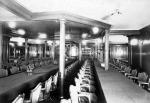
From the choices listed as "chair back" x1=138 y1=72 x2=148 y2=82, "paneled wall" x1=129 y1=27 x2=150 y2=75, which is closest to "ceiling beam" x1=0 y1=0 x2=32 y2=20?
"chair back" x1=138 y1=72 x2=148 y2=82

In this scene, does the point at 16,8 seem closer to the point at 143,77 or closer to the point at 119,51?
the point at 143,77

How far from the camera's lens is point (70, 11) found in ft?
16.4

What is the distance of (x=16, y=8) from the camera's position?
14.2ft

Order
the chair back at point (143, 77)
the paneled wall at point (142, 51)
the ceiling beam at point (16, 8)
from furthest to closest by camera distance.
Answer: the paneled wall at point (142, 51) < the chair back at point (143, 77) < the ceiling beam at point (16, 8)

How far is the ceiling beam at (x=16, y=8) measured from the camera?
385 centimetres

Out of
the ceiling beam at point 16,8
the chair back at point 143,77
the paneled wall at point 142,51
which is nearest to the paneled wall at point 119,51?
the paneled wall at point 142,51

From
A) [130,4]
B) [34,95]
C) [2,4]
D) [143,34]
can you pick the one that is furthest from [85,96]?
[143,34]

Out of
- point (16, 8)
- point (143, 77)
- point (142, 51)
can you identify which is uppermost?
point (16, 8)

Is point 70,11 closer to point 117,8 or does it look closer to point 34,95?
point 117,8

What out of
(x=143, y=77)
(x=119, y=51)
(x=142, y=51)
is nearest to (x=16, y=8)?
(x=143, y=77)

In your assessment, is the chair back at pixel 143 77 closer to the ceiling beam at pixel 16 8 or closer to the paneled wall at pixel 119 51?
the ceiling beam at pixel 16 8

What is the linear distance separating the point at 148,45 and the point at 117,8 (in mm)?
4411

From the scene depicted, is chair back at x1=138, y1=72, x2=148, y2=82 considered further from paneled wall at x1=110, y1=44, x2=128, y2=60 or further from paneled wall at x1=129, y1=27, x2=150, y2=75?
paneled wall at x1=110, y1=44, x2=128, y2=60

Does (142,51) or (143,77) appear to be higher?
(142,51)
